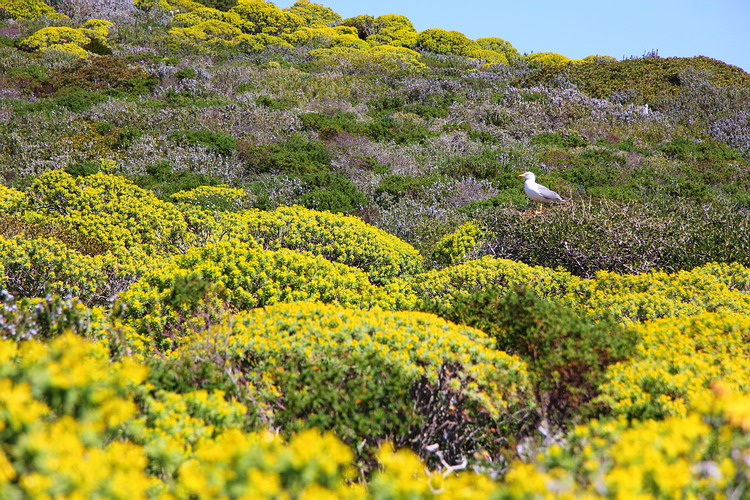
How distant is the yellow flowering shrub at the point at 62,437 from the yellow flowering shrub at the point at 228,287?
211 centimetres

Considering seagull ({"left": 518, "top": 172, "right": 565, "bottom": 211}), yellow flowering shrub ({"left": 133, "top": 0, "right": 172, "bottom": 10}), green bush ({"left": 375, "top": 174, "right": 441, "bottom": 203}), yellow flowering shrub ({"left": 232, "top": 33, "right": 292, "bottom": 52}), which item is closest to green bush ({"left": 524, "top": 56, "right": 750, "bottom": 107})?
green bush ({"left": 375, "top": 174, "right": 441, "bottom": 203})

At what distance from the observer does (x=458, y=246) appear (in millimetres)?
6930

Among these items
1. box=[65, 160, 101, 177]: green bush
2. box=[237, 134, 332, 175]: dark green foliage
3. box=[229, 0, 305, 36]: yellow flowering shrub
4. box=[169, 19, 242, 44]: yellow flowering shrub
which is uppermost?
box=[229, 0, 305, 36]: yellow flowering shrub

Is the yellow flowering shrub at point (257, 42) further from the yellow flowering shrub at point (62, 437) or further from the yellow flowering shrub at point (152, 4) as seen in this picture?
the yellow flowering shrub at point (62, 437)

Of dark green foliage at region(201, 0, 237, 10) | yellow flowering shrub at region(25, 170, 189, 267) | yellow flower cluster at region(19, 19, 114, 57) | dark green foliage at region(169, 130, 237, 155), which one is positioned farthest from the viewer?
dark green foliage at region(201, 0, 237, 10)

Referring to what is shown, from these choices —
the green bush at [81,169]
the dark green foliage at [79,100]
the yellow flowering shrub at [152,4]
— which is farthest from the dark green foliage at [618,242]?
the yellow flowering shrub at [152,4]

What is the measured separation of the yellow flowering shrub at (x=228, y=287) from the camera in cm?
415

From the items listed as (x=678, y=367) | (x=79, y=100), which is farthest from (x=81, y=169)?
(x=678, y=367)

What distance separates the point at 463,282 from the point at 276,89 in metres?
13.2

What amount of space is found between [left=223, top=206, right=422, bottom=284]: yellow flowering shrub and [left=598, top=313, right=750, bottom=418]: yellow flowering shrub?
2949 mm

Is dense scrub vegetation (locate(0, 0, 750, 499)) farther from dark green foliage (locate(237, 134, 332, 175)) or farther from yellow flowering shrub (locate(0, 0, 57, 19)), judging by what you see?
yellow flowering shrub (locate(0, 0, 57, 19))

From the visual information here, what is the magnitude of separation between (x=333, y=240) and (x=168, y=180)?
15.4ft

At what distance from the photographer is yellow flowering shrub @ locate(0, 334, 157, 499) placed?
1318 mm

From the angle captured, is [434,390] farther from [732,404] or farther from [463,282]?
[463,282]
